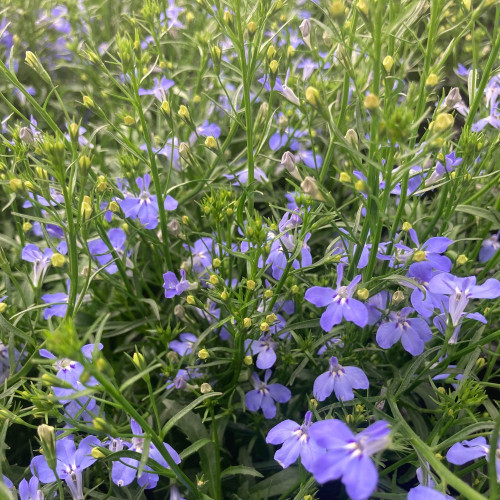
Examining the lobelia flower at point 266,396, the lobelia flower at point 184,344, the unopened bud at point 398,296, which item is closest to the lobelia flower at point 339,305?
the unopened bud at point 398,296

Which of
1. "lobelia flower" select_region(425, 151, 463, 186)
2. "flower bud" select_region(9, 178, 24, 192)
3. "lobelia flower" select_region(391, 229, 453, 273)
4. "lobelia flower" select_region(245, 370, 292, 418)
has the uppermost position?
"flower bud" select_region(9, 178, 24, 192)

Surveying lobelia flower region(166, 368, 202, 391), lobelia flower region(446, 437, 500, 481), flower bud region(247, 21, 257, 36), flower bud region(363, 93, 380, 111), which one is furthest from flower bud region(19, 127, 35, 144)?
lobelia flower region(446, 437, 500, 481)

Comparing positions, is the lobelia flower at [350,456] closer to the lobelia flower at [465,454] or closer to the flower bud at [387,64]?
the lobelia flower at [465,454]

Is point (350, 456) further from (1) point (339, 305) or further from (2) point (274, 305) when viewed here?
(2) point (274, 305)

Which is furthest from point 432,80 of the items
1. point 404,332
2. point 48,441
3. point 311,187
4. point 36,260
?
point 36,260

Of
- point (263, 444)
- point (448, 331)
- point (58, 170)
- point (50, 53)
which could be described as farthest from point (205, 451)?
point (50, 53)

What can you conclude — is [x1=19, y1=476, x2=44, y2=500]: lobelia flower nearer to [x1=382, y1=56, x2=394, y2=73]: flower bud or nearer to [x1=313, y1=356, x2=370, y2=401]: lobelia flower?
[x1=313, y1=356, x2=370, y2=401]: lobelia flower
